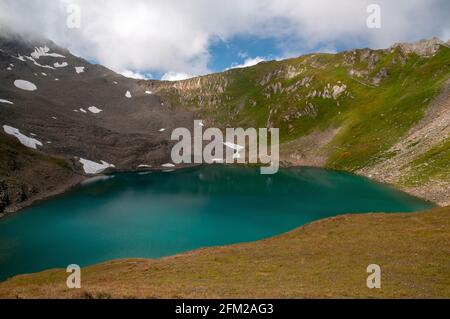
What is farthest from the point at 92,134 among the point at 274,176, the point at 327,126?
the point at 327,126

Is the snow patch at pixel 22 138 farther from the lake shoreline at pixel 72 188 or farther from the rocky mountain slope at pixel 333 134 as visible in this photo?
the lake shoreline at pixel 72 188

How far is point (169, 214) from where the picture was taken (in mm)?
83562

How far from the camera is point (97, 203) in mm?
96500

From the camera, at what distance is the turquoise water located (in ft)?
195

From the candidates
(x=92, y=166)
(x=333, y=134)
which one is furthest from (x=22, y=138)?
(x=333, y=134)

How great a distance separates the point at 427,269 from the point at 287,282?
40.3 feet

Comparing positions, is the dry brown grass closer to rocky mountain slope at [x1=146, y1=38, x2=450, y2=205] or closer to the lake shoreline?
the lake shoreline

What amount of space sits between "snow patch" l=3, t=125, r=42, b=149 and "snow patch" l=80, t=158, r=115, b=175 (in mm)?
17286

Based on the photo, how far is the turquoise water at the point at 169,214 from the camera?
195 ft

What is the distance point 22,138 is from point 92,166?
1026 inches

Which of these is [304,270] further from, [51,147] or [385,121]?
[51,147]

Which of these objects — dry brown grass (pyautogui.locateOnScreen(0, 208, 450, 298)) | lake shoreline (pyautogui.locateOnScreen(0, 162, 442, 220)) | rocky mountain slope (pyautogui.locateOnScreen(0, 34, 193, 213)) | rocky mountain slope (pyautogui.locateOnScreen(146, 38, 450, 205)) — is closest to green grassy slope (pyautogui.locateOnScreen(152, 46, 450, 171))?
rocky mountain slope (pyautogui.locateOnScreen(146, 38, 450, 205))

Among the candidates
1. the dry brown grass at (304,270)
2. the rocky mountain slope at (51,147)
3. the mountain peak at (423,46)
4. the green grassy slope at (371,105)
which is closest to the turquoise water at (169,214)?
the rocky mountain slope at (51,147)

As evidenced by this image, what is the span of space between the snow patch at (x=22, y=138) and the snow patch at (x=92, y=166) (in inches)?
681
